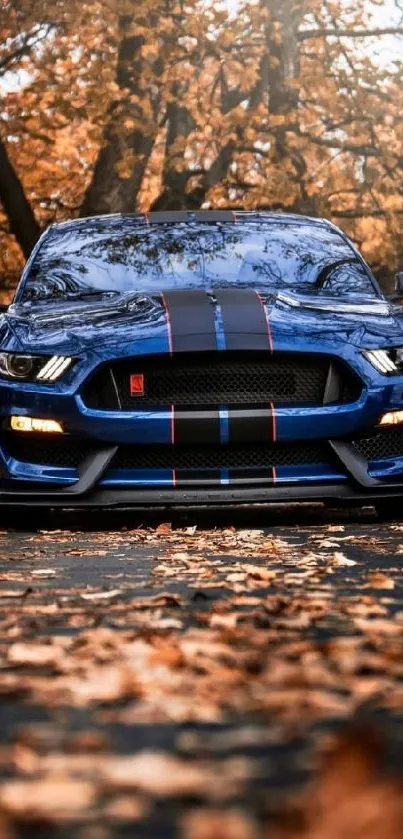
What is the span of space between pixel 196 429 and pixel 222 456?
0.62 feet

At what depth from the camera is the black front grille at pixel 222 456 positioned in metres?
7.43

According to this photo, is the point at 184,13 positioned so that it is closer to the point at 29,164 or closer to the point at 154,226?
the point at 29,164

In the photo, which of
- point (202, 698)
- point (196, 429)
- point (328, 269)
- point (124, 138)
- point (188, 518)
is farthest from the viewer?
point (124, 138)

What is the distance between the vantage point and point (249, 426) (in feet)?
24.3

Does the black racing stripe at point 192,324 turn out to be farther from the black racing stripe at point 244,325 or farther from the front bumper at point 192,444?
the front bumper at point 192,444

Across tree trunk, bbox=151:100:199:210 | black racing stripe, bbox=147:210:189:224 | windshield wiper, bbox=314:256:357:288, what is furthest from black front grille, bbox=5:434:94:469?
tree trunk, bbox=151:100:199:210

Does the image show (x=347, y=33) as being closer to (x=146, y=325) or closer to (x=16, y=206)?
(x=16, y=206)

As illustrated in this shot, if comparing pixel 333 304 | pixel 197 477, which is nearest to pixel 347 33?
pixel 333 304

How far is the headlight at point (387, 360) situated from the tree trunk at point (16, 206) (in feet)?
40.5

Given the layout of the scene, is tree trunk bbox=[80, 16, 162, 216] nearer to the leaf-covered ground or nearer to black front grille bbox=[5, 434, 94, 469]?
black front grille bbox=[5, 434, 94, 469]

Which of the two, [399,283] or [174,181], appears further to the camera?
[174,181]

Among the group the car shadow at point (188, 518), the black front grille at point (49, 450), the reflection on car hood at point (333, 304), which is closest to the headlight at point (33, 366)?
the black front grille at point (49, 450)

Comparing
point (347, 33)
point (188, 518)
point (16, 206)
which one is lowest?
point (188, 518)

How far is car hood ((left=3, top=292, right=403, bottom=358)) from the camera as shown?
743 cm
